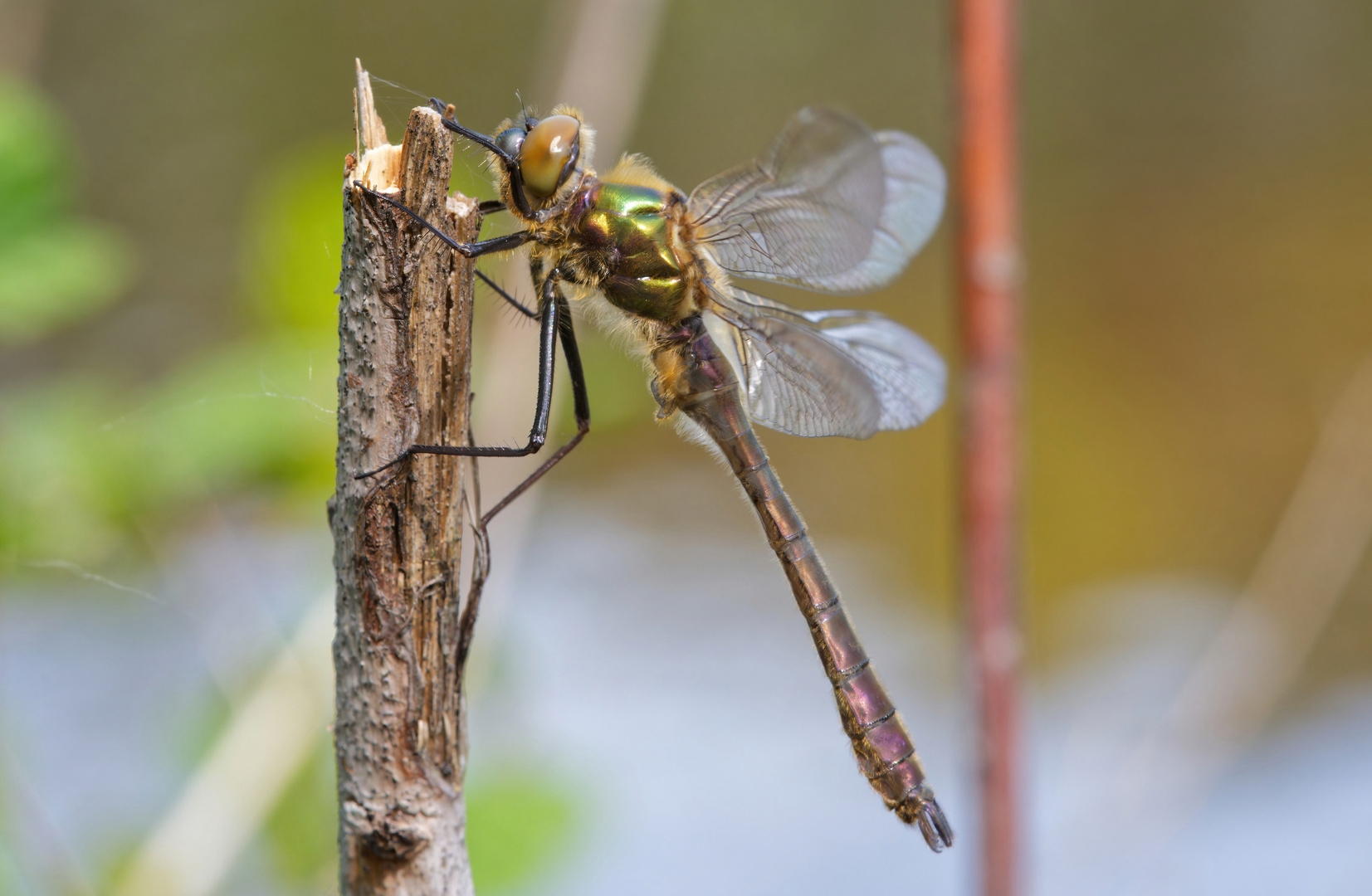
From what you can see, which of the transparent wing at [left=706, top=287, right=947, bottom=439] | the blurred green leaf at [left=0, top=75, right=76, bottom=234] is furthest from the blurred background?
the transparent wing at [left=706, top=287, right=947, bottom=439]

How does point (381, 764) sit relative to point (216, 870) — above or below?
below

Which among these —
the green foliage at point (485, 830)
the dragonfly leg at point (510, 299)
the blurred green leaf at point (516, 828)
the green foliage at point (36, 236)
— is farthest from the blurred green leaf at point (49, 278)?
the blurred green leaf at point (516, 828)

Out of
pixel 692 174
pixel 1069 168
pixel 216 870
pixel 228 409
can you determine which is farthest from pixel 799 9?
pixel 216 870

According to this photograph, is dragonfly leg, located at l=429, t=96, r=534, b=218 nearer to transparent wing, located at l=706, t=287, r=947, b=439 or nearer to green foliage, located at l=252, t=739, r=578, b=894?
transparent wing, located at l=706, t=287, r=947, b=439

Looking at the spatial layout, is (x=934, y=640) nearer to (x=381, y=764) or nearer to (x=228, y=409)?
(x=228, y=409)

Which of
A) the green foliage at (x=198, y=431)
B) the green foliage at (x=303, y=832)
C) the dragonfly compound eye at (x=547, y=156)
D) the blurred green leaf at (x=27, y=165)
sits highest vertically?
the blurred green leaf at (x=27, y=165)

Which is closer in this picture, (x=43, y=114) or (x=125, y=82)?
(x=43, y=114)

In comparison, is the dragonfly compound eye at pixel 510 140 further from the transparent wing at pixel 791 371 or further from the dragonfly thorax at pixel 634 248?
the transparent wing at pixel 791 371

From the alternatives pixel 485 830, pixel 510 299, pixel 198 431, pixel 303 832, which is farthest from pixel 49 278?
pixel 485 830
